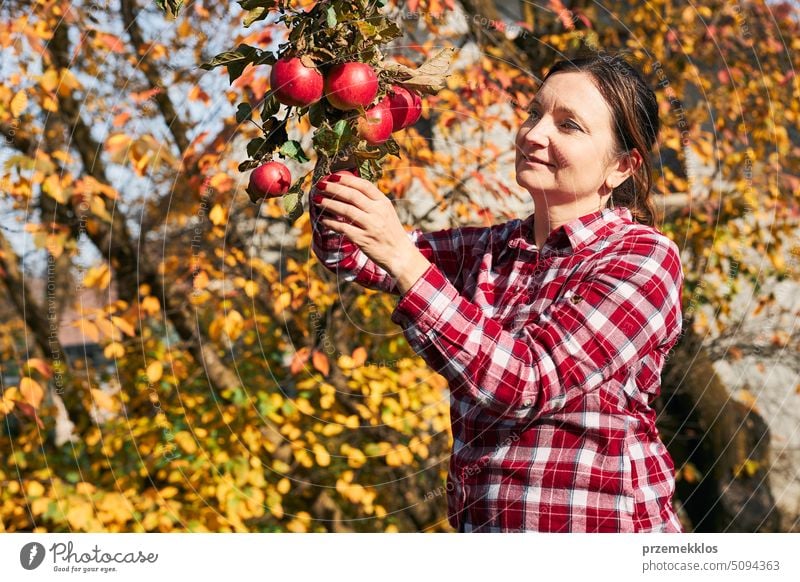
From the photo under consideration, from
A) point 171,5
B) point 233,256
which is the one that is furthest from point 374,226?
point 233,256

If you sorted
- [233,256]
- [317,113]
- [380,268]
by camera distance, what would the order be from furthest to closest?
[233,256] → [380,268] → [317,113]

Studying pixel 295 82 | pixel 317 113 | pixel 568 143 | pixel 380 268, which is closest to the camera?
pixel 295 82

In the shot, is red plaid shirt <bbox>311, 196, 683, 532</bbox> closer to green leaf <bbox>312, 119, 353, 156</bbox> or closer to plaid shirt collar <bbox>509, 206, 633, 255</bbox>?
plaid shirt collar <bbox>509, 206, 633, 255</bbox>

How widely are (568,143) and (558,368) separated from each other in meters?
0.46

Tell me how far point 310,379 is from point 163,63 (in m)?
1.30

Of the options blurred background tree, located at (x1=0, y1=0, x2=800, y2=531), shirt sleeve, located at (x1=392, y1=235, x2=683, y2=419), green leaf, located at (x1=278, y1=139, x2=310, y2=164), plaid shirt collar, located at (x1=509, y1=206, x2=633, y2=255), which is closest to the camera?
shirt sleeve, located at (x1=392, y1=235, x2=683, y2=419)

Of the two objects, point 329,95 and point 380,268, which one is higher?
point 329,95

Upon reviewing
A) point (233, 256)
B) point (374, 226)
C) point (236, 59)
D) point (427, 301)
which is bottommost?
point (233, 256)

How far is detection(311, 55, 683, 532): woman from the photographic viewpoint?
4.56 feet

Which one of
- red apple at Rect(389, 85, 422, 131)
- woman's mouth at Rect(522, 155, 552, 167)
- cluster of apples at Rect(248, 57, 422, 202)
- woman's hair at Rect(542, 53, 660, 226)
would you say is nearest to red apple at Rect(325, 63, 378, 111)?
cluster of apples at Rect(248, 57, 422, 202)

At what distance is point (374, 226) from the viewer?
1.38 metres

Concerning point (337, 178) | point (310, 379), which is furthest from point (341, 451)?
point (337, 178)

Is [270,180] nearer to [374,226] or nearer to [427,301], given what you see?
[374,226]

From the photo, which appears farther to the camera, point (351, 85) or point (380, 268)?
point (380, 268)
